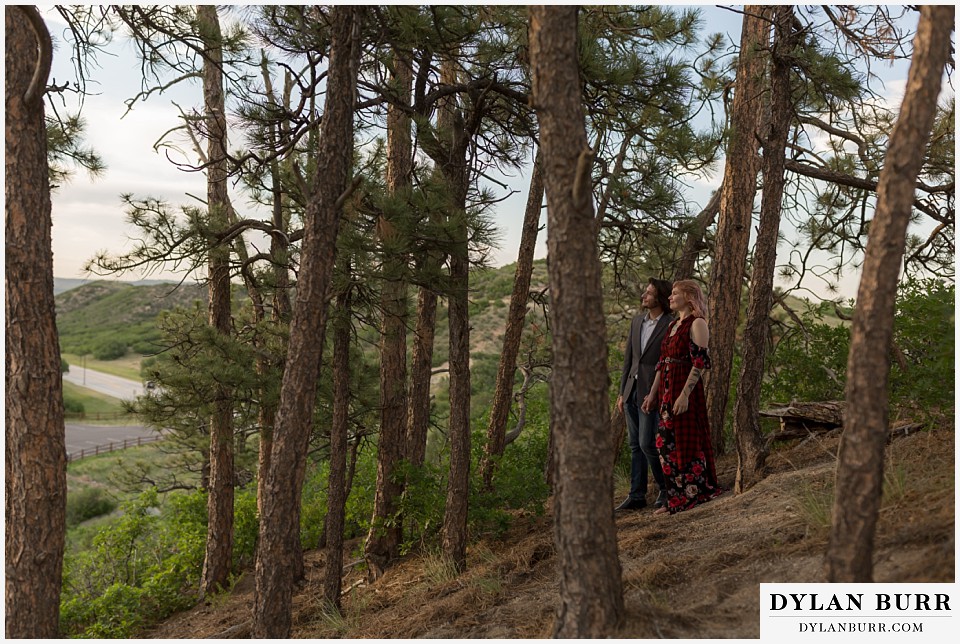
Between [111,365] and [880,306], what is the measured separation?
65078 millimetres

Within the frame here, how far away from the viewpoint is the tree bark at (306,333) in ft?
17.7

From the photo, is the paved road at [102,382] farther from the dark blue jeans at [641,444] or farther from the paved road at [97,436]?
the dark blue jeans at [641,444]

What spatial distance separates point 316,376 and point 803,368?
21.3 feet

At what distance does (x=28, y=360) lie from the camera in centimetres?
590

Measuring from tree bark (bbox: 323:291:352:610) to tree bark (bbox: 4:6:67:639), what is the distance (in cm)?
214

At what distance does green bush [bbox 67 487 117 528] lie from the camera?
88.9ft

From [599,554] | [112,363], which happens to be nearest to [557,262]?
[599,554]

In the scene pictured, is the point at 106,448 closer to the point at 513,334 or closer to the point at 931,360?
the point at 513,334

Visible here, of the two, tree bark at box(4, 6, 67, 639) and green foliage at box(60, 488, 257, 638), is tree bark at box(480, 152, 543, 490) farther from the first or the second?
tree bark at box(4, 6, 67, 639)

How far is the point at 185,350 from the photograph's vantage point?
8.48m

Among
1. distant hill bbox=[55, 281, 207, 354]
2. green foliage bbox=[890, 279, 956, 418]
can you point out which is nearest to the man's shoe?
green foliage bbox=[890, 279, 956, 418]

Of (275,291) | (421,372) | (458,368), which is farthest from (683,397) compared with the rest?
(275,291)

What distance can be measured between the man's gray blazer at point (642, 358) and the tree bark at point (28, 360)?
4575mm

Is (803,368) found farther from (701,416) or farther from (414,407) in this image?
(414,407)
